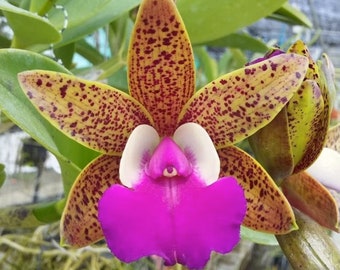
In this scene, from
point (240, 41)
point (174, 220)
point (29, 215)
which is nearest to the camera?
point (174, 220)

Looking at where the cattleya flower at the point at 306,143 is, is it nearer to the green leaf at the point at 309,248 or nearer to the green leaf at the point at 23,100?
the green leaf at the point at 309,248

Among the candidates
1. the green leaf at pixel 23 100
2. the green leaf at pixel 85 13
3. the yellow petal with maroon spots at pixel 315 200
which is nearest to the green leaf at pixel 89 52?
the green leaf at pixel 85 13

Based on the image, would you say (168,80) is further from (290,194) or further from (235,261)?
(235,261)

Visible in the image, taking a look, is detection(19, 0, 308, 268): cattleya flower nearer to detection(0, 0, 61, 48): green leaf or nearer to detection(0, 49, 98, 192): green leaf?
detection(0, 49, 98, 192): green leaf

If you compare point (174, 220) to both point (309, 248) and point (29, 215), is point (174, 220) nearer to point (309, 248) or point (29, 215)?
point (309, 248)

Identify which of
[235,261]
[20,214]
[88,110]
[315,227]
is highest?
[88,110]

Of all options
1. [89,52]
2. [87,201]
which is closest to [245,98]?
[87,201]

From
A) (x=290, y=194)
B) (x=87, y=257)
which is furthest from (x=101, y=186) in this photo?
(x=87, y=257)
